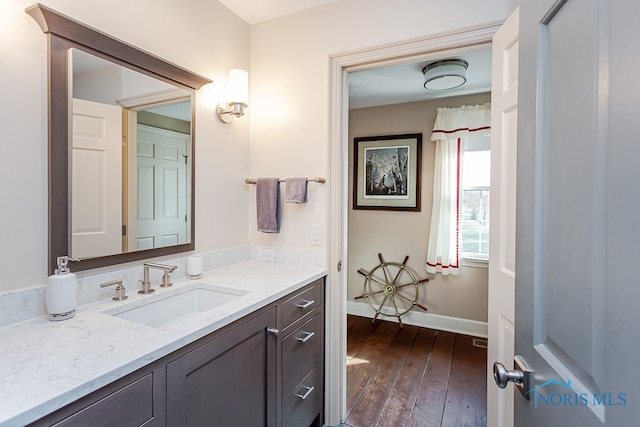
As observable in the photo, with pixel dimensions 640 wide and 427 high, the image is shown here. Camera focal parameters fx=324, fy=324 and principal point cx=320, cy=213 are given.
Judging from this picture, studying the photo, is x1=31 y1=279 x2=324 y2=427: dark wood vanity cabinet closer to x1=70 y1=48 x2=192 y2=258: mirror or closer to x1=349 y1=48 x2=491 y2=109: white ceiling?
x1=70 y1=48 x2=192 y2=258: mirror

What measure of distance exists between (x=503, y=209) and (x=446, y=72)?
4.99 feet

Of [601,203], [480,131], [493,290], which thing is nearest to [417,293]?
[480,131]

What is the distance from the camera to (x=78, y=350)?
2.89 ft

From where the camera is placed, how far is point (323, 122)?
1928 mm

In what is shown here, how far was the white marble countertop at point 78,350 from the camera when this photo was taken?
686 mm

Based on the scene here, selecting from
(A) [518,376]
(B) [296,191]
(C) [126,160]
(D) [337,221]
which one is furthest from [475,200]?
(C) [126,160]

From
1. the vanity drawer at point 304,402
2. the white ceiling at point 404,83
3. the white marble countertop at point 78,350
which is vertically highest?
the white ceiling at point 404,83

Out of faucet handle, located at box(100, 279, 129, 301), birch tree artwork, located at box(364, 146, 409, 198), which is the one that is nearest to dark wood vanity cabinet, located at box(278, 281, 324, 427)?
faucet handle, located at box(100, 279, 129, 301)

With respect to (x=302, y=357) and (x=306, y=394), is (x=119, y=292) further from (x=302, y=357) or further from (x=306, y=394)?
(x=306, y=394)

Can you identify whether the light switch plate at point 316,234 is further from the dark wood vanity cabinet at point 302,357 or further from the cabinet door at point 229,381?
the cabinet door at point 229,381

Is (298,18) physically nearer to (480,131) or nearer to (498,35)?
(498,35)

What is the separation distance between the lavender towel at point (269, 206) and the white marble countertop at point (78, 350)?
666 millimetres

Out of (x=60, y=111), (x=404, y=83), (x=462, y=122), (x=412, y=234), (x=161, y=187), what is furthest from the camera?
(x=412, y=234)

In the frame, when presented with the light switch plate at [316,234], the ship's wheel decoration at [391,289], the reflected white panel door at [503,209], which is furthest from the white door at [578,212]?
the ship's wheel decoration at [391,289]
